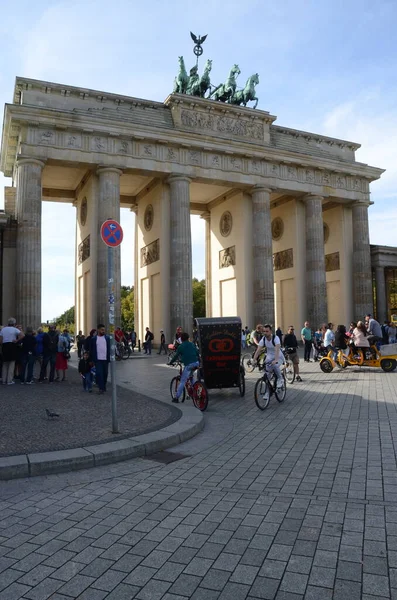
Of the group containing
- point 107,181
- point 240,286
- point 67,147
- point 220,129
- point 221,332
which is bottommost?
point 221,332

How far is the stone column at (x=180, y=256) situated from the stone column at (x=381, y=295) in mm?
17039

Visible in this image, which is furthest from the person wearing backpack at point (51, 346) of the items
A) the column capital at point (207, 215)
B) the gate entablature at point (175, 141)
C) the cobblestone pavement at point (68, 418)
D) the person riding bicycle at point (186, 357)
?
the column capital at point (207, 215)

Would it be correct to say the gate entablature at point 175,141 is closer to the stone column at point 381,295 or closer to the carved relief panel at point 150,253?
the carved relief panel at point 150,253

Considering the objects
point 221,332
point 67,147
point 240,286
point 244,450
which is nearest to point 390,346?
point 221,332

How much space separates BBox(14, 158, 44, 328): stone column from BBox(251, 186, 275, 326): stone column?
14.2 meters

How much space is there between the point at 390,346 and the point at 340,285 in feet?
73.5

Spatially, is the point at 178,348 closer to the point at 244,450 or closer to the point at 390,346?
the point at 244,450

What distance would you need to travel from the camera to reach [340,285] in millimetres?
37719

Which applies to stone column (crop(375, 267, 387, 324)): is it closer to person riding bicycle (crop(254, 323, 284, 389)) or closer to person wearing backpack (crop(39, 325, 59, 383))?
person wearing backpack (crop(39, 325, 59, 383))

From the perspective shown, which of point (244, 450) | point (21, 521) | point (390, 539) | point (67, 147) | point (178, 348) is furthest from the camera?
point (67, 147)

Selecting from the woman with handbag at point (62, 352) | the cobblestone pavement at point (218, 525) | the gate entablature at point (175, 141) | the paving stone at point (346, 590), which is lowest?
the cobblestone pavement at point (218, 525)

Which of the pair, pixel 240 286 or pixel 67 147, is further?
pixel 240 286

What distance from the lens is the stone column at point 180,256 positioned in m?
29.5

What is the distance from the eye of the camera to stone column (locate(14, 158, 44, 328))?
25.0m
